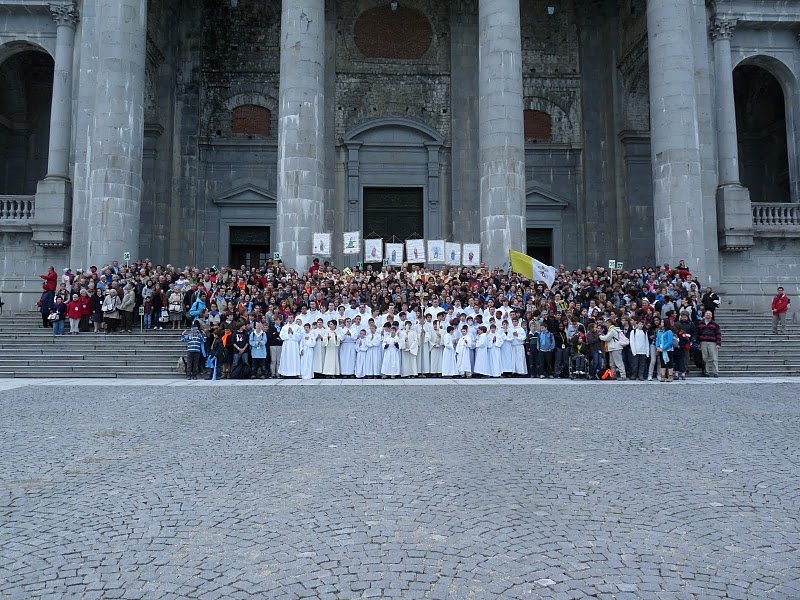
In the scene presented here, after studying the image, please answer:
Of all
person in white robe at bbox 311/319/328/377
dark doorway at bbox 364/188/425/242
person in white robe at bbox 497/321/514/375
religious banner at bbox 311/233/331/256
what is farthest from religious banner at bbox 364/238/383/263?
dark doorway at bbox 364/188/425/242

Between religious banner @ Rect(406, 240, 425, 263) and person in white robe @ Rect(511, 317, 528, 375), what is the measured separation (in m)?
6.74

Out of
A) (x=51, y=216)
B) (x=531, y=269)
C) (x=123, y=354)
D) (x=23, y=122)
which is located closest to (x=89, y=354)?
(x=123, y=354)

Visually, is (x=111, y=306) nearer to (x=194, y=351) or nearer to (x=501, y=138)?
(x=194, y=351)

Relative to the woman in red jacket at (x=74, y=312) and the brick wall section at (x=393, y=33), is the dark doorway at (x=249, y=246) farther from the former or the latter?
the woman in red jacket at (x=74, y=312)

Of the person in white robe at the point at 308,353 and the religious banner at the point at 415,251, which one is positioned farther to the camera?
the religious banner at the point at 415,251

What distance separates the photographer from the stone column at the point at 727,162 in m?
25.7

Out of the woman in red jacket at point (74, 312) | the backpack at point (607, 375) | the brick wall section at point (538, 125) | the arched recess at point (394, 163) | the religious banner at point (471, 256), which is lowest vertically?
the backpack at point (607, 375)

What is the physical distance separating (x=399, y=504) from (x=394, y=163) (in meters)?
28.2

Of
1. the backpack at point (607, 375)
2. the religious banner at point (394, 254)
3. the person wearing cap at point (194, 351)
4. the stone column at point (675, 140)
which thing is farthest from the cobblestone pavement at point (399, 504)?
the stone column at point (675, 140)

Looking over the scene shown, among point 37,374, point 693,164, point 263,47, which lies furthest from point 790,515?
point 263,47

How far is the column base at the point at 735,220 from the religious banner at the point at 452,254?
11133 mm

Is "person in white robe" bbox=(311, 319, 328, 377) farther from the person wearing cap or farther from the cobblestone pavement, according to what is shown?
the cobblestone pavement

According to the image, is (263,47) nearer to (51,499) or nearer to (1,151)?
(1,151)

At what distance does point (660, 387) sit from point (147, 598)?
41.7ft
